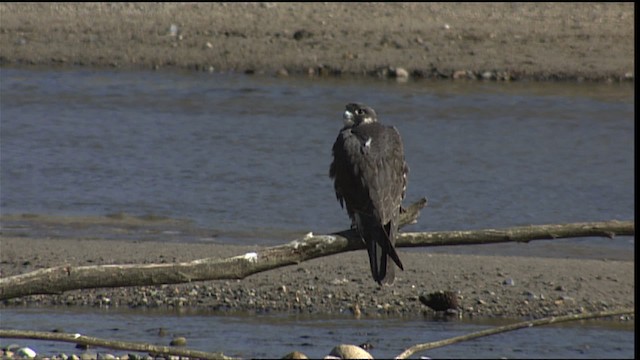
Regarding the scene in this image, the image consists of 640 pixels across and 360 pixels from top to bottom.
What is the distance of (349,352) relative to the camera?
6.53m

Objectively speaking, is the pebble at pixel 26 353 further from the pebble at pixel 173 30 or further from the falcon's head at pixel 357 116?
the pebble at pixel 173 30

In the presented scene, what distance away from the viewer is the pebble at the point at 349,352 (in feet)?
21.4

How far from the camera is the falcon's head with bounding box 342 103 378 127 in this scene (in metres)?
6.57

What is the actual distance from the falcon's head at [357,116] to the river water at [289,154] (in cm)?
126

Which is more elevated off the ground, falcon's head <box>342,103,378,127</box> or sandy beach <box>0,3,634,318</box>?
sandy beach <box>0,3,634,318</box>

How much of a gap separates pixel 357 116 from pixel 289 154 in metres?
6.04

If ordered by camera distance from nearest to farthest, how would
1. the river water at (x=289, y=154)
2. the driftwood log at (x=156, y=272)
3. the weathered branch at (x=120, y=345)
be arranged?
the weathered branch at (x=120, y=345)
the driftwood log at (x=156, y=272)
the river water at (x=289, y=154)

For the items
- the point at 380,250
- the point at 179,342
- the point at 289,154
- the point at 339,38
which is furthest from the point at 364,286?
the point at 339,38

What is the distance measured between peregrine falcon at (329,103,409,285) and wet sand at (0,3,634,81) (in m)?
10.2

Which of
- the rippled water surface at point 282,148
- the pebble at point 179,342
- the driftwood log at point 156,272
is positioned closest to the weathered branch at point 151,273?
the driftwood log at point 156,272

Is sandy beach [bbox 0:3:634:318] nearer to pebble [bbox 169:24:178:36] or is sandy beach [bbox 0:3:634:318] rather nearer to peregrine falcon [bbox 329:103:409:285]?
pebble [bbox 169:24:178:36]

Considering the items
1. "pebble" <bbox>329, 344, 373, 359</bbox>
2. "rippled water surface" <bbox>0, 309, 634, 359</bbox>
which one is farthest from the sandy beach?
"pebble" <bbox>329, 344, 373, 359</bbox>

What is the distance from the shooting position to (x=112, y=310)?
7742mm

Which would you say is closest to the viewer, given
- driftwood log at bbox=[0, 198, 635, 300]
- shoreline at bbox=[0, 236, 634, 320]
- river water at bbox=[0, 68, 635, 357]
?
driftwood log at bbox=[0, 198, 635, 300]
